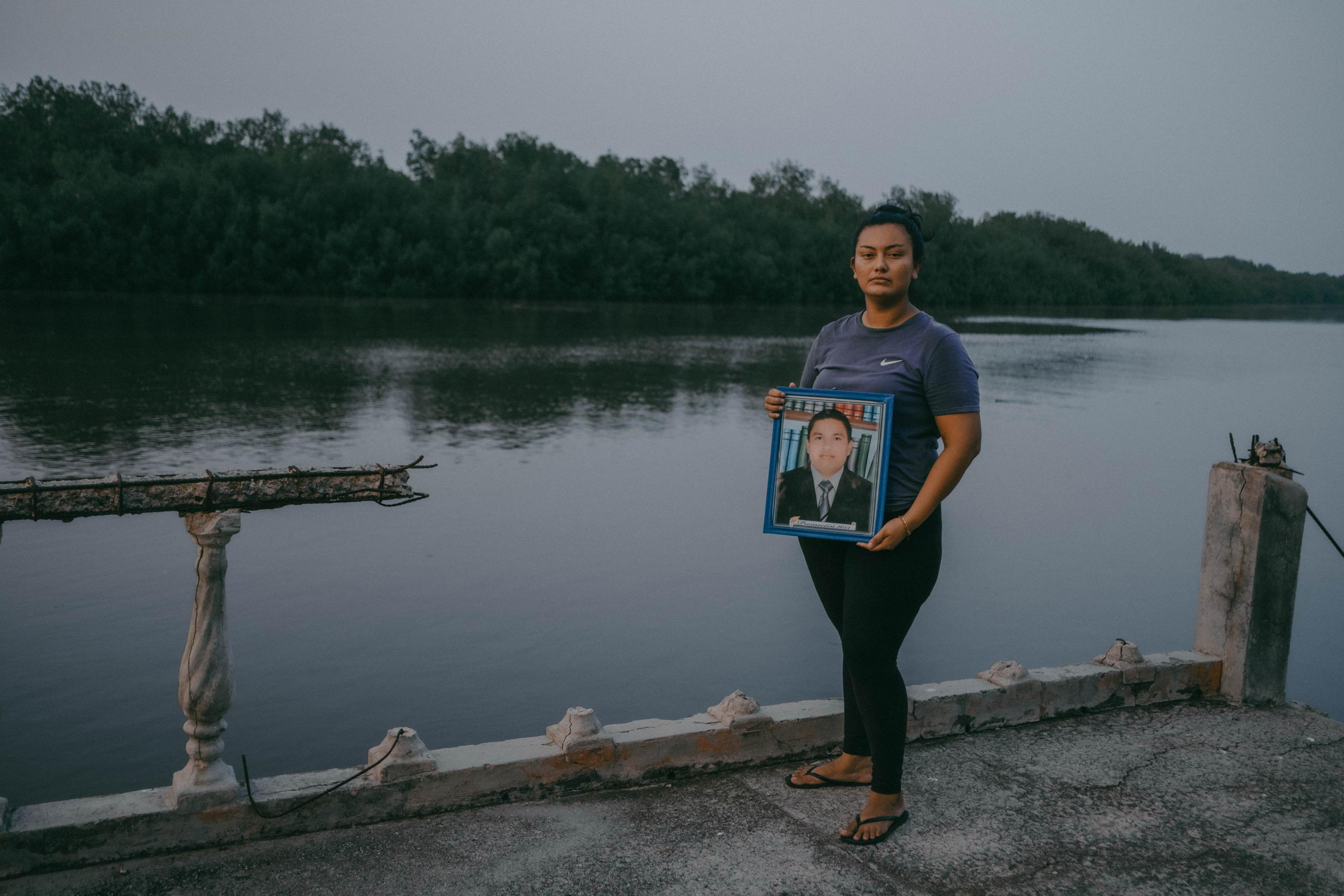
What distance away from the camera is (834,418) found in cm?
306

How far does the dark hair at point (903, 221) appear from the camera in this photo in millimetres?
3041

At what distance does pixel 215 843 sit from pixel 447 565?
28.7 feet

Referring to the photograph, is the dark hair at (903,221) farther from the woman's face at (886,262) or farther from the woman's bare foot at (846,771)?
the woman's bare foot at (846,771)

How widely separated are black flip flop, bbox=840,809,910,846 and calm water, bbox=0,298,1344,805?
492cm

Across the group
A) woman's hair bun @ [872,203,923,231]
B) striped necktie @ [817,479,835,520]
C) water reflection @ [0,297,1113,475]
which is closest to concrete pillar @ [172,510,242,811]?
striped necktie @ [817,479,835,520]

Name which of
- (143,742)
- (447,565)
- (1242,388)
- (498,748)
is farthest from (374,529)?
(1242,388)

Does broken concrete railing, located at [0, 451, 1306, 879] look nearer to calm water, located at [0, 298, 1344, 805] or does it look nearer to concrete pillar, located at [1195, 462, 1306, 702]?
concrete pillar, located at [1195, 462, 1306, 702]

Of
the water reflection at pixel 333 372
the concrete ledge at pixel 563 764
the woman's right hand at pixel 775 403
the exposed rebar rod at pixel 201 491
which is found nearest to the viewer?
the exposed rebar rod at pixel 201 491

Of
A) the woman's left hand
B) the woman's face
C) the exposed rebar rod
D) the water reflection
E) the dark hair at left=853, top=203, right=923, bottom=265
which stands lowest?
the water reflection

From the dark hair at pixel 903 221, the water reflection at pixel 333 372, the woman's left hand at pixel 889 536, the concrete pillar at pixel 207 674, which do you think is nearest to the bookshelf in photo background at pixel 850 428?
the woman's left hand at pixel 889 536

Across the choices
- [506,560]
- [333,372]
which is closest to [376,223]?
[333,372]

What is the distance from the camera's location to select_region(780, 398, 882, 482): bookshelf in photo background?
9.89 ft

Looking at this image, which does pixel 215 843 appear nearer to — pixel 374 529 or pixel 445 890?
pixel 445 890

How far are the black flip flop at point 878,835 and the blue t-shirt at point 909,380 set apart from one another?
3.10 ft
